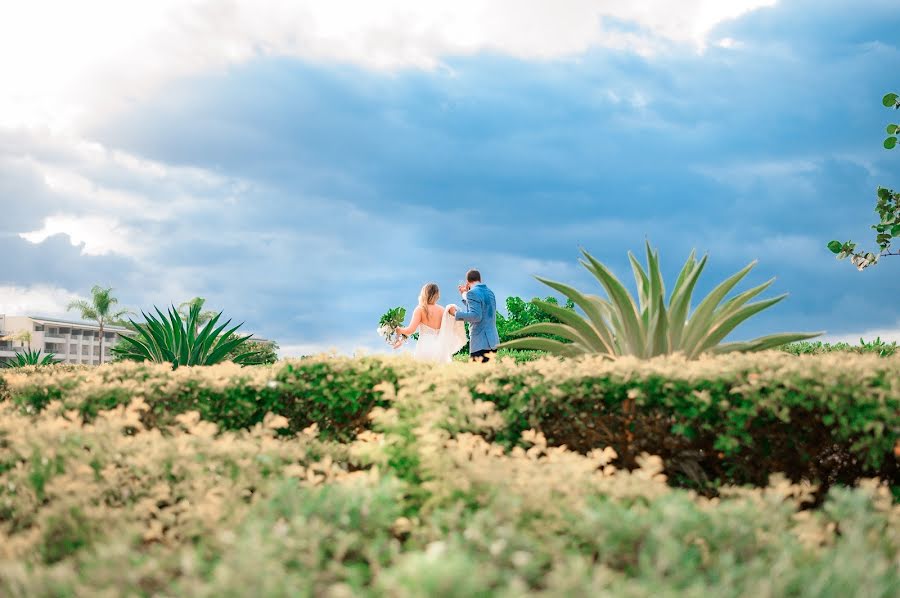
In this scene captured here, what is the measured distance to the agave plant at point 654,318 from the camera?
6.67 m

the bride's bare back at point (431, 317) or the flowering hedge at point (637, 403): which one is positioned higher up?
the bride's bare back at point (431, 317)

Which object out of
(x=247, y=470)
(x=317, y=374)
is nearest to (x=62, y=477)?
(x=247, y=470)

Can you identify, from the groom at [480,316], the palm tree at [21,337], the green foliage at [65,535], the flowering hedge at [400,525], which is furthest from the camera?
the palm tree at [21,337]

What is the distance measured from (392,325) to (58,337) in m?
107

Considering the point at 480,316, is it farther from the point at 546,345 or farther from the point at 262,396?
the point at 262,396

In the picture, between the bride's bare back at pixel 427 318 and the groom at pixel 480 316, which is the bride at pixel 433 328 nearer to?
the bride's bare back at pixel 427 318

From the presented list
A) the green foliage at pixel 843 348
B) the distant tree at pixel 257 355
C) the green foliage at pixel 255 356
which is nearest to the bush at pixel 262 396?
the green foliage at pixel 255 356

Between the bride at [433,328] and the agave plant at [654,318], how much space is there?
6.57 metres

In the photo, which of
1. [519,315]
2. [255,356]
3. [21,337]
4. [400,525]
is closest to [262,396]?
[400,525]

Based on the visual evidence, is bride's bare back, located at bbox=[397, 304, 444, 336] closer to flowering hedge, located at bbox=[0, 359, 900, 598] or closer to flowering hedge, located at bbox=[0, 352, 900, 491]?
flowering hedge, located at bbox=[0, 352, 900, 491]

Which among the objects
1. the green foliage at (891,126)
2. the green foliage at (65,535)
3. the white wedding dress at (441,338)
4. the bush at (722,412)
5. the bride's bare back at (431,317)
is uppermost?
the green foliage at (891,126)

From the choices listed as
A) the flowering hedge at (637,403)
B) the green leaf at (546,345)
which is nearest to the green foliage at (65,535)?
the flowering hedge at (637,403)

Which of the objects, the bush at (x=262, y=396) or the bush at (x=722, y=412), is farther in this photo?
the bush at (x=262, y=396)

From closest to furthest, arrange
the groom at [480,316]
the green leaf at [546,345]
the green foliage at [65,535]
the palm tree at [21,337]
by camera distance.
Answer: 1. the green foliage at [65,535]
2. the green leaf at [546,345]
3. the groom at [480,316]
4. the palm tree at [21,337]
